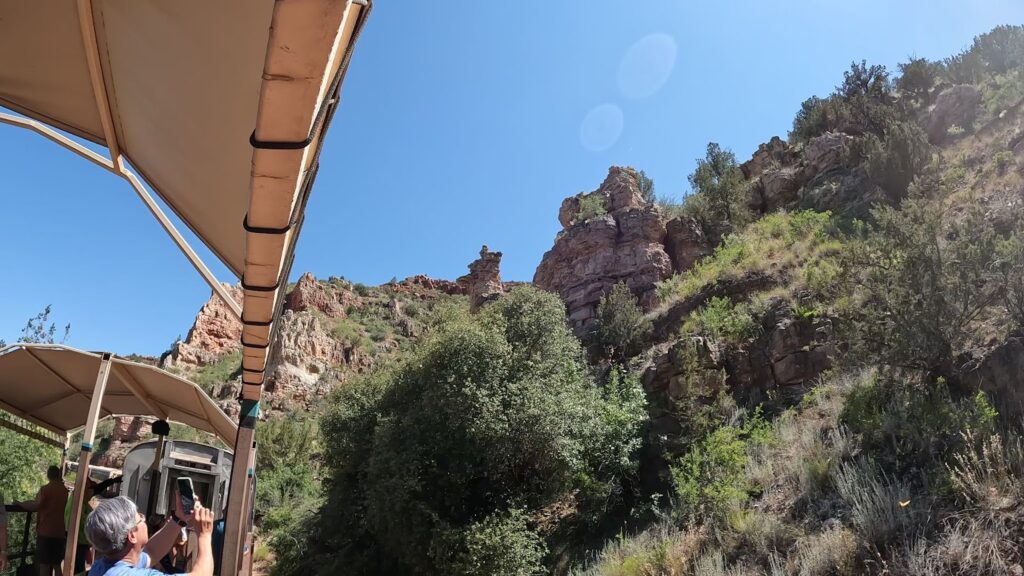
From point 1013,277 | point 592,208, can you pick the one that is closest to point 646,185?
point 592,208

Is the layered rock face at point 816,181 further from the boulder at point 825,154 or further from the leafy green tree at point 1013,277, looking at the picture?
the leafy green tree at point 1013,277

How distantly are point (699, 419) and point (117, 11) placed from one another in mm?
11865

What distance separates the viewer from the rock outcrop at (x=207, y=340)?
45406mm

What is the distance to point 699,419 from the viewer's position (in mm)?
12180

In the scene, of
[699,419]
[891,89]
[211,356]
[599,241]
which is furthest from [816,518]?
[211,356]

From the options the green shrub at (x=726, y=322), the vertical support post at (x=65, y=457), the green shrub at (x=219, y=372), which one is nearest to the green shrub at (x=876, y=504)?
the green shrub at (x=726, y=322)

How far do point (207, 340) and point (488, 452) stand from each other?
45415 millimetres

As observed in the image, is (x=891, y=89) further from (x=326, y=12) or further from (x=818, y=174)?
(x=326, y=12)

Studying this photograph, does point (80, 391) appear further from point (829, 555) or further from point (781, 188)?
point (781, 188)

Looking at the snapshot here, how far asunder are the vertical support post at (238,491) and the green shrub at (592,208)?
25.8 m

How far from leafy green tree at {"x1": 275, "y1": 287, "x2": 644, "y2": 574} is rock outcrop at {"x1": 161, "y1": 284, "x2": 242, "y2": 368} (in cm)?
3581

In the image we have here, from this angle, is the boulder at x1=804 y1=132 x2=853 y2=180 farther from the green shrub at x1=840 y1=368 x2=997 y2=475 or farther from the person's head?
the person's head

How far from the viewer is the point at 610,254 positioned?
86.6ft

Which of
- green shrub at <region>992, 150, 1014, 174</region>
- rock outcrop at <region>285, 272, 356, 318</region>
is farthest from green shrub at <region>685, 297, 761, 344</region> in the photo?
rock outcrop at <region>285, 272, 356, 318</region>
